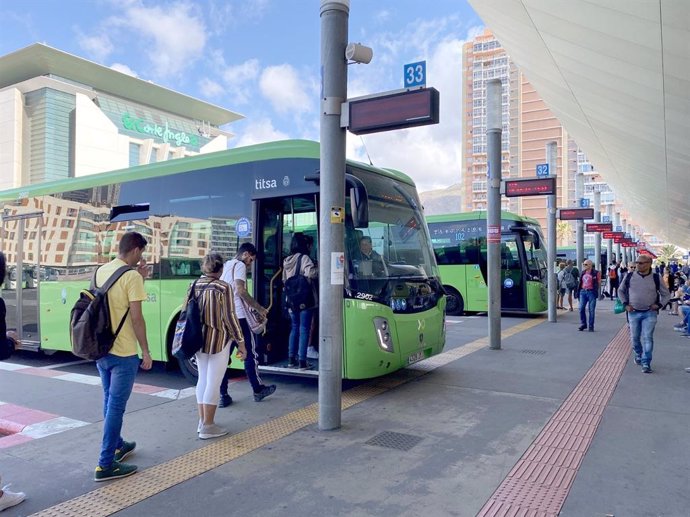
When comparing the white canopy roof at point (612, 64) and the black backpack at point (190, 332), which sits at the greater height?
the white canopy roof at point (612, 64)

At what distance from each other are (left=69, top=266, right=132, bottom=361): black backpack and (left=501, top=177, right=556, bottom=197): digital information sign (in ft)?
28.6

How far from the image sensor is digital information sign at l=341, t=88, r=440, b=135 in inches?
190

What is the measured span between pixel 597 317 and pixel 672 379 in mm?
9263

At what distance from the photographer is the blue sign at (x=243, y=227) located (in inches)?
268

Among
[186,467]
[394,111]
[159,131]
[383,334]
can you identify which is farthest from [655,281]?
[159,131]

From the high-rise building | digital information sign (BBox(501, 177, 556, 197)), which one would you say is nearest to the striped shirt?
digital information sign (BBox(501, 177, 556, 197))

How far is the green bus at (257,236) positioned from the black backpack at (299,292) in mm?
540

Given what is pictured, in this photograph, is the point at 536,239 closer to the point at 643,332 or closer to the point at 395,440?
the point at 643,332

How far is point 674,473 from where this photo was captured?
13.3 ft

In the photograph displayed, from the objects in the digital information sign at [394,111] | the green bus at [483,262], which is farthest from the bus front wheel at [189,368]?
the green bus at [483,262]

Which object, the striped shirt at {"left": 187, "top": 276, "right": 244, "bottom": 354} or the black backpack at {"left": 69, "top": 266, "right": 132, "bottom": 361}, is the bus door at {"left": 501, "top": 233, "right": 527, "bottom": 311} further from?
the black backpack at {"left": 69, "top": 266, "right": 132, "bottom": 361}

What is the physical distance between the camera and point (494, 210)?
10.1 m

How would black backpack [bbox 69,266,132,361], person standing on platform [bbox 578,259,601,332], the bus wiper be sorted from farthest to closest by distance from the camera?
person standing on platform [bbox 578,259,601,332] < the bus wiper < black backpack [bbox 69,266,132,361]

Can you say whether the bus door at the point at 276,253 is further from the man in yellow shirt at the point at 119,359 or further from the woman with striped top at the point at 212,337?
the man in yellow shirt at the point at 119,359
